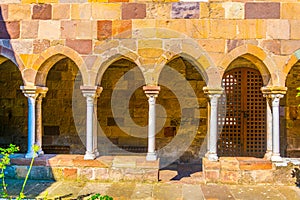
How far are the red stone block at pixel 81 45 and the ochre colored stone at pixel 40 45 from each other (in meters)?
0.39

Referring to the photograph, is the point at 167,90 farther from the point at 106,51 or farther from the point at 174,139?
the point at 106,51

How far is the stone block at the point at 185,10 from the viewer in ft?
19.2

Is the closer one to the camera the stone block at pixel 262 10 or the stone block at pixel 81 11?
the stone block at pixel 262 10

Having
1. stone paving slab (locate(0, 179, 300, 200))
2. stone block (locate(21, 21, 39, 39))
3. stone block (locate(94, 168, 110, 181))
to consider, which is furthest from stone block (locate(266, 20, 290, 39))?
stone block (locate(21, 21, 39, 39))

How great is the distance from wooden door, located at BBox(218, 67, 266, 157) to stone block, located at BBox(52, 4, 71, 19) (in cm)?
393

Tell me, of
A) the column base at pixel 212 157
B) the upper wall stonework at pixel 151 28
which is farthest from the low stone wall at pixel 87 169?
the upper wall stonework at pixel 151 28

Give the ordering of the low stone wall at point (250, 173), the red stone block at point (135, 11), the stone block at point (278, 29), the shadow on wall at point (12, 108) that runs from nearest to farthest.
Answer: the low stone wall at point (250, 173)
the stone block at point (278, 29)
the red stone block at point (135, 11)
the shadow on wall at point (12, 108)

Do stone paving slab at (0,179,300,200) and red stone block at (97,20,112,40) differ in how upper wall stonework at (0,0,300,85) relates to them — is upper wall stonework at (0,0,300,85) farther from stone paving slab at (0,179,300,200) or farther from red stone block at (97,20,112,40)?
stone paving slab at (0,179,300,200)

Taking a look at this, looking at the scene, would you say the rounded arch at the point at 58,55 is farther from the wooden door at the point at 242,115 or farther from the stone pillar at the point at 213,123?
the wooden door at the point at 242,115

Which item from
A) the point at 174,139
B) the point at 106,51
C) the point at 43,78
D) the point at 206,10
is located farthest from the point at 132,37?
the point at 174,139

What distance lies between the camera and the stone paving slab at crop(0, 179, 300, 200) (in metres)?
5.02

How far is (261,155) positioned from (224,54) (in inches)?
128

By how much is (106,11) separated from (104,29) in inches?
13.0

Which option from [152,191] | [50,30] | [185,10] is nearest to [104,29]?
[50,30]
